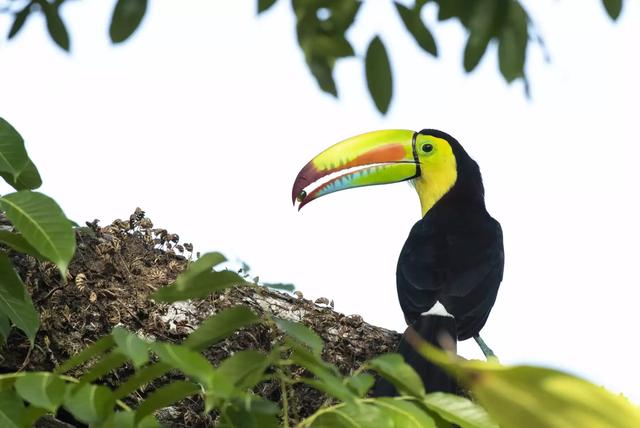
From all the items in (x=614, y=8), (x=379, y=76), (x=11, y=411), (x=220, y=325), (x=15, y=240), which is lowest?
(x=11, y=411)

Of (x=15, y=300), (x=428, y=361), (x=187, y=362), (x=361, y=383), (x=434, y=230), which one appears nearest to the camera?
(x=187, y=362)

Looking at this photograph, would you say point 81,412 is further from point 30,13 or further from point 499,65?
point 30,13

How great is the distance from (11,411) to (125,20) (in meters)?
1.31

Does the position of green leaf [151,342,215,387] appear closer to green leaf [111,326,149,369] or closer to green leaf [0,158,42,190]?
green leaf [111,326,149,369]

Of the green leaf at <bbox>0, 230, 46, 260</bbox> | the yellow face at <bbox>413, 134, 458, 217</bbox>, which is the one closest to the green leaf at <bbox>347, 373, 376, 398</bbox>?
the green leaf at <bbox>0, 230, 46, 260</bbox>

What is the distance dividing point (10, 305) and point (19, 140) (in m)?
0.46

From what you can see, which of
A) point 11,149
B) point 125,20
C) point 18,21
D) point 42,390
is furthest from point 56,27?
point 42,390

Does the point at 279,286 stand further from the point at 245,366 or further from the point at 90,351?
the point at 90,351

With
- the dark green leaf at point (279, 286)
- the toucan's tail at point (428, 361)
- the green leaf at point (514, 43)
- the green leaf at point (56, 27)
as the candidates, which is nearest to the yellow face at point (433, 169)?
the toucan's tail at point (428, 361)

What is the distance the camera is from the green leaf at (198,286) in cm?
152

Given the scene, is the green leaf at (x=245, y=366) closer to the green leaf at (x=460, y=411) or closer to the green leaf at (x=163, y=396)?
the green leaf at (x=163, y=396)

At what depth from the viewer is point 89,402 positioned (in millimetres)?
1460

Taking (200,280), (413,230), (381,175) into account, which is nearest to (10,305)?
(200,280)

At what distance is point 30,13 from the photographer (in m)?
3.01
